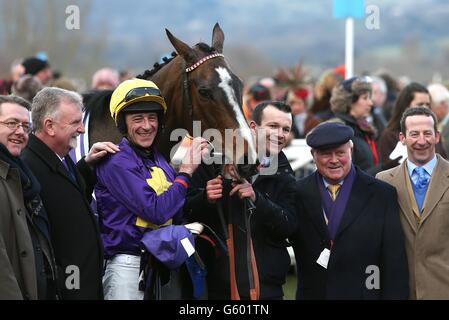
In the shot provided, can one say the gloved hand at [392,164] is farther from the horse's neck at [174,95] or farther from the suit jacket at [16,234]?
the suit jacket at [16,234]

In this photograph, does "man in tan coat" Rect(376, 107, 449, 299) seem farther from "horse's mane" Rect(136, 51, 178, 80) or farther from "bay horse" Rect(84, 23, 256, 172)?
"horse's mane" Rect(136, 51, 178, 80)

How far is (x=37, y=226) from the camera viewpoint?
433cm

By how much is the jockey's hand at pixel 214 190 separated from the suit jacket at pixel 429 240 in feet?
3.97

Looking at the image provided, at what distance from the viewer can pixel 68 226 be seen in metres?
4.52

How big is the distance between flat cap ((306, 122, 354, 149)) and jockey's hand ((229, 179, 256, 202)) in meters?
0.55

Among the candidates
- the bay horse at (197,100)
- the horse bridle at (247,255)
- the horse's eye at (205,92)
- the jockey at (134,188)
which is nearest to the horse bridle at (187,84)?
the bay horse at (197,100)

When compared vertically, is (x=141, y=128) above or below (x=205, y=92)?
below

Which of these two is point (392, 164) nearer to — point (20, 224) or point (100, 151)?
point (100, 151)

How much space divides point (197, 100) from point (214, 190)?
0.68m

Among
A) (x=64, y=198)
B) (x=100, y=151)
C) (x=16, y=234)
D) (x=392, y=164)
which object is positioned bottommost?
(x=16, y=234)

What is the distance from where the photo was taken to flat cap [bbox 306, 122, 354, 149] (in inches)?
196

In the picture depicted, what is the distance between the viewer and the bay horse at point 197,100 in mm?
4907

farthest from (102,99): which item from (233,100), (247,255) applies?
(247,255)

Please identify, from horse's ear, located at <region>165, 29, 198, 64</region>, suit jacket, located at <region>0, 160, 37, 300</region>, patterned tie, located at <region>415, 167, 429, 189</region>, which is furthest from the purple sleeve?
patterned tie, located at <region>415, 167, 429, 189</region>
